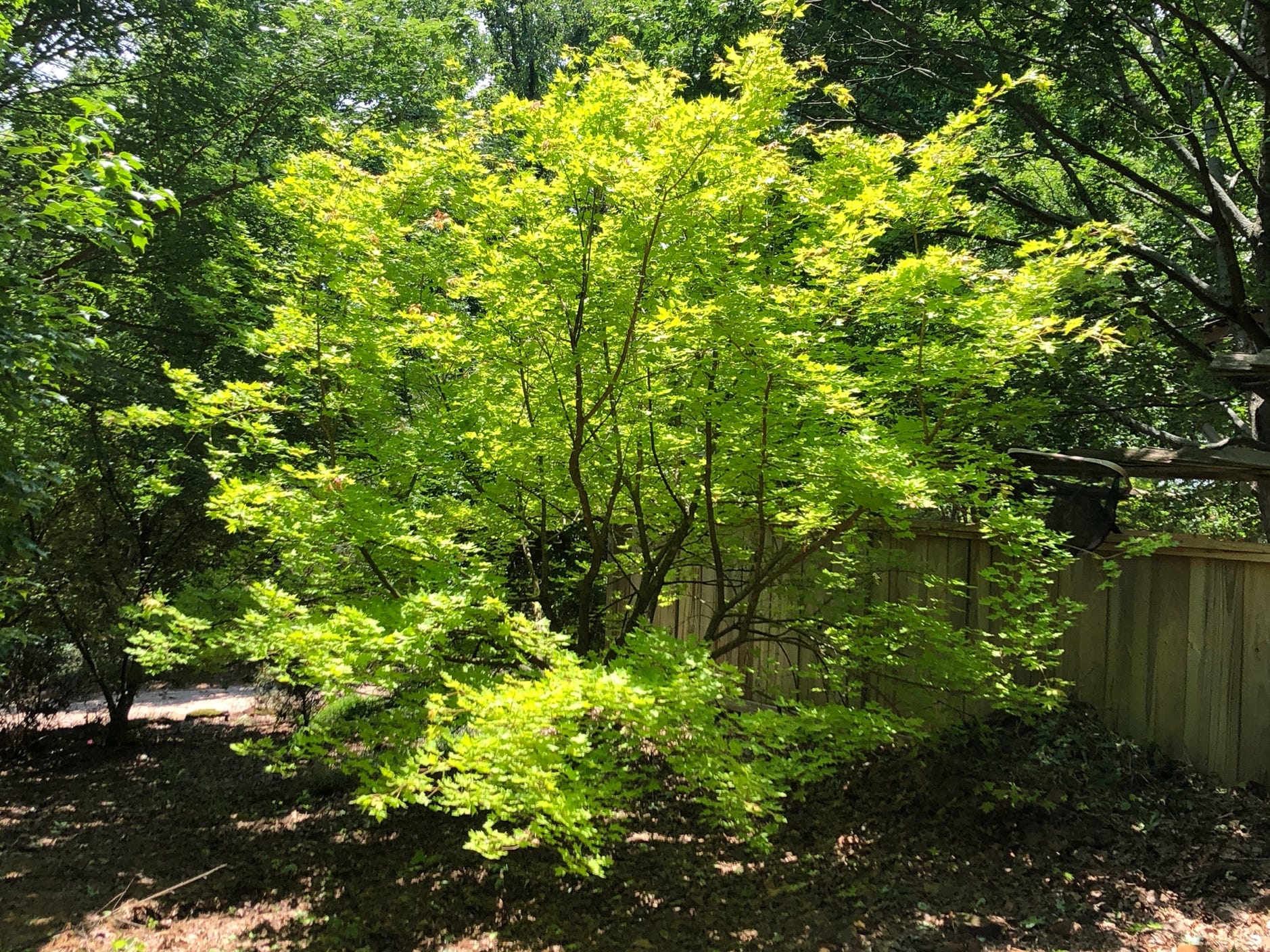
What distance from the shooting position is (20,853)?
5.44 metres

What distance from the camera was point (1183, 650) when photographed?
4.49m

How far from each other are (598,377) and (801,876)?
9.50ft

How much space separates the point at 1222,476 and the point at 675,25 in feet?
20.7

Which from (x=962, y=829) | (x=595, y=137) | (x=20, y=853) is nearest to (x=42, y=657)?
(x=20, y=853)

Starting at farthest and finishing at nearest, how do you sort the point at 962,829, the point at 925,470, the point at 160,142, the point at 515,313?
the point at 160,142 < the point at 962,829 < the point at 515,313 < the point at 925,470

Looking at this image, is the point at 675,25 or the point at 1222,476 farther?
the point at 675,25

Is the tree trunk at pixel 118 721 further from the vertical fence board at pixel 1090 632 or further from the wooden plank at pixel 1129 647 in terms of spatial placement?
the wooden plank at pixel 1129 647

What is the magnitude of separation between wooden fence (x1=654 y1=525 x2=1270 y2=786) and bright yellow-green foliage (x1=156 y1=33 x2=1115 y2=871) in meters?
0.48

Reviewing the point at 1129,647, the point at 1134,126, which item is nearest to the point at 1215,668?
the point at 1129,647

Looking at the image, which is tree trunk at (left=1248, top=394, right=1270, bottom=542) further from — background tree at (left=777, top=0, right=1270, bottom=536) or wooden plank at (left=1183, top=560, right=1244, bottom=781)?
wooden plank at (left=1183, top=560, right=1244, bottom=781)

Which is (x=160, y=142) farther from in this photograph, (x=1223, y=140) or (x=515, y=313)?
(x=1223, y=140)

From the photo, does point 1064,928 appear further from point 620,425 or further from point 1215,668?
point 620,425

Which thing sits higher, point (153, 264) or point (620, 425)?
point (153, 264)

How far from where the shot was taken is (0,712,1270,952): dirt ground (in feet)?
12.3
